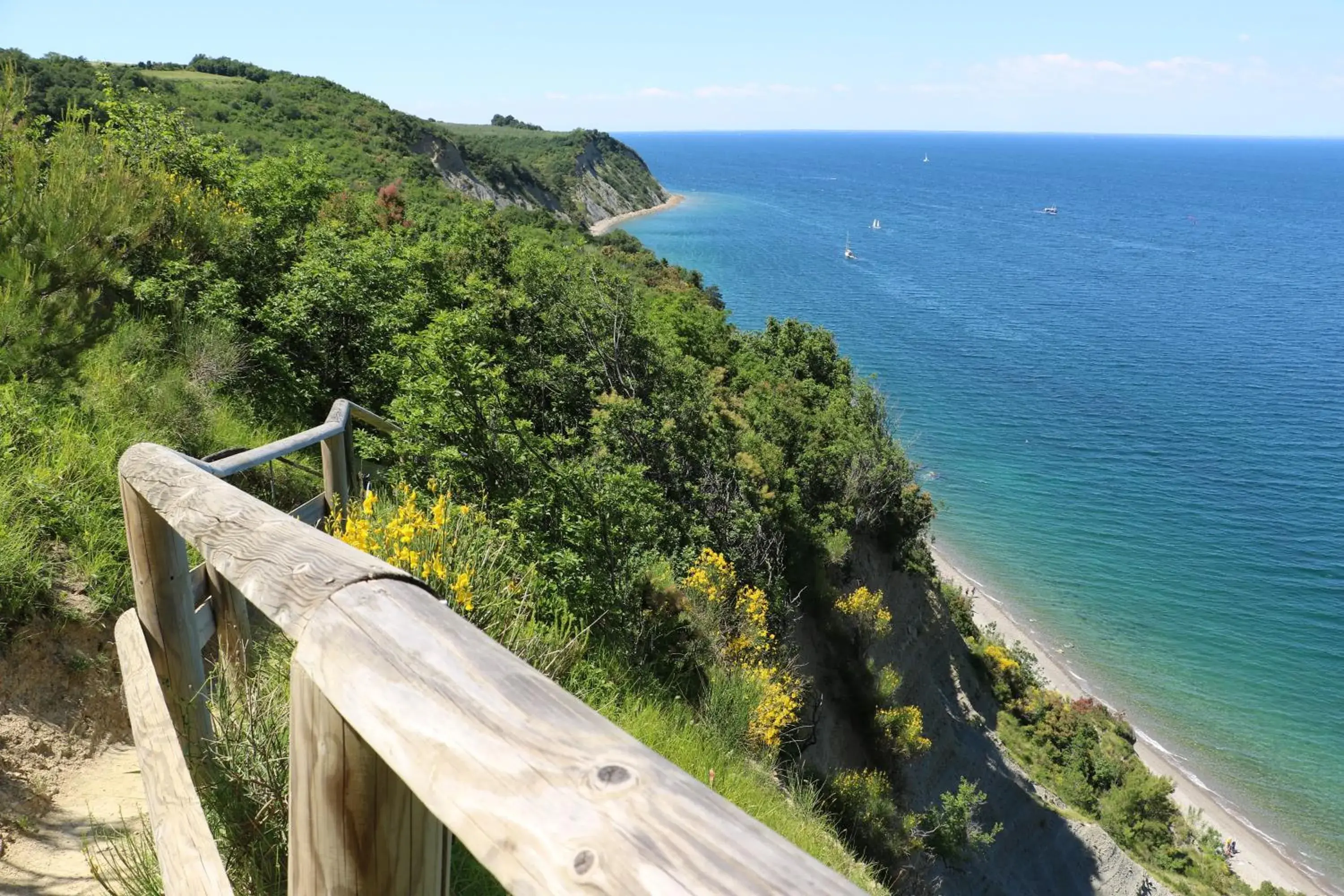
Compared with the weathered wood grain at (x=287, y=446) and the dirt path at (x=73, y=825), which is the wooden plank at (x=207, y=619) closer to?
the weathered wood grain at (x=287, y=446)

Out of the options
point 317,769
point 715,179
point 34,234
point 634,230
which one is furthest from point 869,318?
point 715,179

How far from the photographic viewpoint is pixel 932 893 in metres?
13.0

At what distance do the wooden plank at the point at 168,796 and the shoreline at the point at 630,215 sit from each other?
239ft

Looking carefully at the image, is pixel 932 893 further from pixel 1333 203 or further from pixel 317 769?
pixel 1333 203

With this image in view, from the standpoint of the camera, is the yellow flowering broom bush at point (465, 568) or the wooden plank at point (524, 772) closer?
the wooden plank at point (524, 772)

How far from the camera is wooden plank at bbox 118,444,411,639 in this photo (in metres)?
1.44

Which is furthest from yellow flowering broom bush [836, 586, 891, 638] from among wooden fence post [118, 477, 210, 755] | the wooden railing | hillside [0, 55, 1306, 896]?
the wooden railing

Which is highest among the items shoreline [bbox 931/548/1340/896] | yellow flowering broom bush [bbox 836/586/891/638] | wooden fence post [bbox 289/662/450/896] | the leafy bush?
wooden fence post [bbox 289/662/450/896]

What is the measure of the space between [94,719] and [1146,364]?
58.3 m

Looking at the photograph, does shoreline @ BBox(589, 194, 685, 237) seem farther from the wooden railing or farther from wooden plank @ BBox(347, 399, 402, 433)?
the wooden railing

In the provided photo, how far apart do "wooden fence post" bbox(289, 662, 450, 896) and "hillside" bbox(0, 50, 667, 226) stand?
21438mm

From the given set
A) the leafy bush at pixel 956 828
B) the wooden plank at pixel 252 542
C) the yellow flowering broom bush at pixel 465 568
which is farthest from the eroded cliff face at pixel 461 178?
the wooden plank at pixel 252 542

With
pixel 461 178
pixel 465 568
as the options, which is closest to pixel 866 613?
pixel 465 568

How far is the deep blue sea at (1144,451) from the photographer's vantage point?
26.2m
